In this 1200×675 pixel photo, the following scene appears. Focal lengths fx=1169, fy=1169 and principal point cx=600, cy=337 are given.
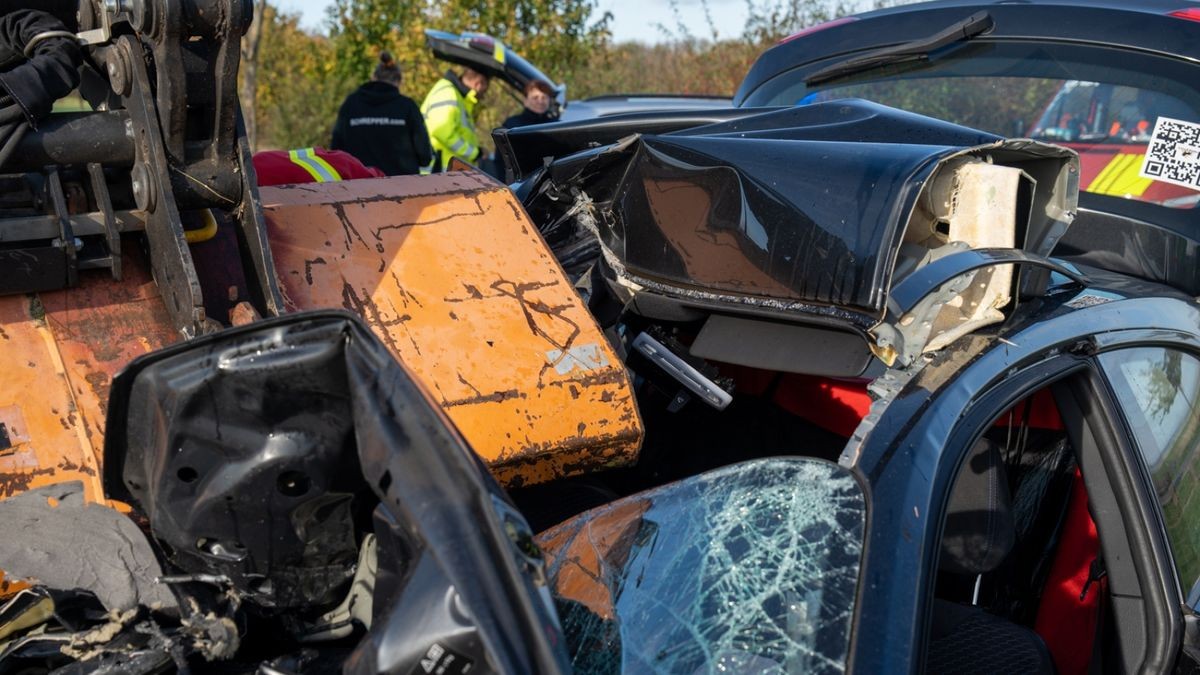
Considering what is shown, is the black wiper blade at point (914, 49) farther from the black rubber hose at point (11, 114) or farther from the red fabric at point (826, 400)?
the black rubber hose at point (11, 114)

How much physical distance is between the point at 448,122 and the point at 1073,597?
6.88 metres

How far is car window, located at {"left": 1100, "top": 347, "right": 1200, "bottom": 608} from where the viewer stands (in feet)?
7.07

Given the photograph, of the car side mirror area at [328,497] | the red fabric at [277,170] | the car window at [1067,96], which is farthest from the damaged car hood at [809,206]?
the car window at [1067,96]

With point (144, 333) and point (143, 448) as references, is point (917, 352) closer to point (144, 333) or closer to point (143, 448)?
point (143, 448)

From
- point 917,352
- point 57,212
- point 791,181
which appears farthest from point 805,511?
point 57,212

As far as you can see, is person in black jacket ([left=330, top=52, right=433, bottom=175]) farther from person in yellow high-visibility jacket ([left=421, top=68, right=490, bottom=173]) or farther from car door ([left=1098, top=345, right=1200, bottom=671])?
car door ([left=1098, top=345, right=1200, bottom=671])

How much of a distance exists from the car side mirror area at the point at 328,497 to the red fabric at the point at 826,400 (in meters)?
1.36

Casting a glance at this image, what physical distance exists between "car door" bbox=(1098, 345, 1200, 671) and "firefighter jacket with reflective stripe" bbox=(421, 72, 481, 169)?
6.65 m

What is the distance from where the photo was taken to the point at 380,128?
7.70m

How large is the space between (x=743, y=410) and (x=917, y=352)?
0.99m

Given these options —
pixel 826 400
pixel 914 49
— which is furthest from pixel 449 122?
pixel 826 400

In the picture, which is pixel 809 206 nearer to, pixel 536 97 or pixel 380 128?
pixel 380 128

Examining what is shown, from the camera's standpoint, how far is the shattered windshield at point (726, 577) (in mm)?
1489

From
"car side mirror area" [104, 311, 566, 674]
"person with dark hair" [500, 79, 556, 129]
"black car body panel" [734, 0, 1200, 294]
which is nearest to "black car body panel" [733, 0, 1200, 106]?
"black car body panel" [734, 0, 1200, 294]
